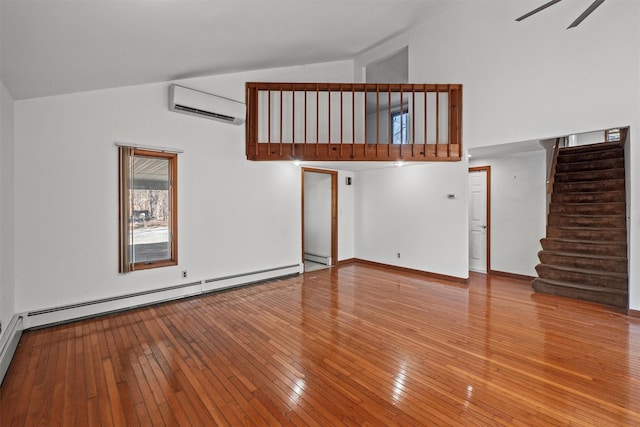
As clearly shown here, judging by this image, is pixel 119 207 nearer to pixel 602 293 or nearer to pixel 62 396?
pixel 62 396

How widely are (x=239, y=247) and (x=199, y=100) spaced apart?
7.73 ft

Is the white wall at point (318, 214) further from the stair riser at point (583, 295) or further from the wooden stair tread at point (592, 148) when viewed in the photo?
the wooden stair tread at point (592, 148)

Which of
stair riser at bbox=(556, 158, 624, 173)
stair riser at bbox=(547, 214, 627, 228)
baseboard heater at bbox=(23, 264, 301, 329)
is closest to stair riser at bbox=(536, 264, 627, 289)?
stair riser at bbox=(547, 214, 627, 228)

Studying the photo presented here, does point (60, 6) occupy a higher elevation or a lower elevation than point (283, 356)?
higher

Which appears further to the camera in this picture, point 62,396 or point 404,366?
point 404,366

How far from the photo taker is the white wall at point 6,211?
2.70 metres

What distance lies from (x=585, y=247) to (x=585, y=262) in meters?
0.29

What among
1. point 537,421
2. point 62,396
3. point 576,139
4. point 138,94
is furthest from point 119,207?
point 576,139

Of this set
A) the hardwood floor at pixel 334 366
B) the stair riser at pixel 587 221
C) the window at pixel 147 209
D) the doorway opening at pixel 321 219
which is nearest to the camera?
the hardwood floor at pixel 334 366

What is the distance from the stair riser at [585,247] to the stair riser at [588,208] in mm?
617

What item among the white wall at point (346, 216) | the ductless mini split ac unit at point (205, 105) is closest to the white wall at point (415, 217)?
the white wall at point (346, 216)

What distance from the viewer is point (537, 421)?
73.0 inches

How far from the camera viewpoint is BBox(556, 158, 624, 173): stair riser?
17.0 ft

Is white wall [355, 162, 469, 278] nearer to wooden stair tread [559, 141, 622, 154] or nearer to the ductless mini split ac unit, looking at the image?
wooden stair tread [559, 141, 622, 154]
